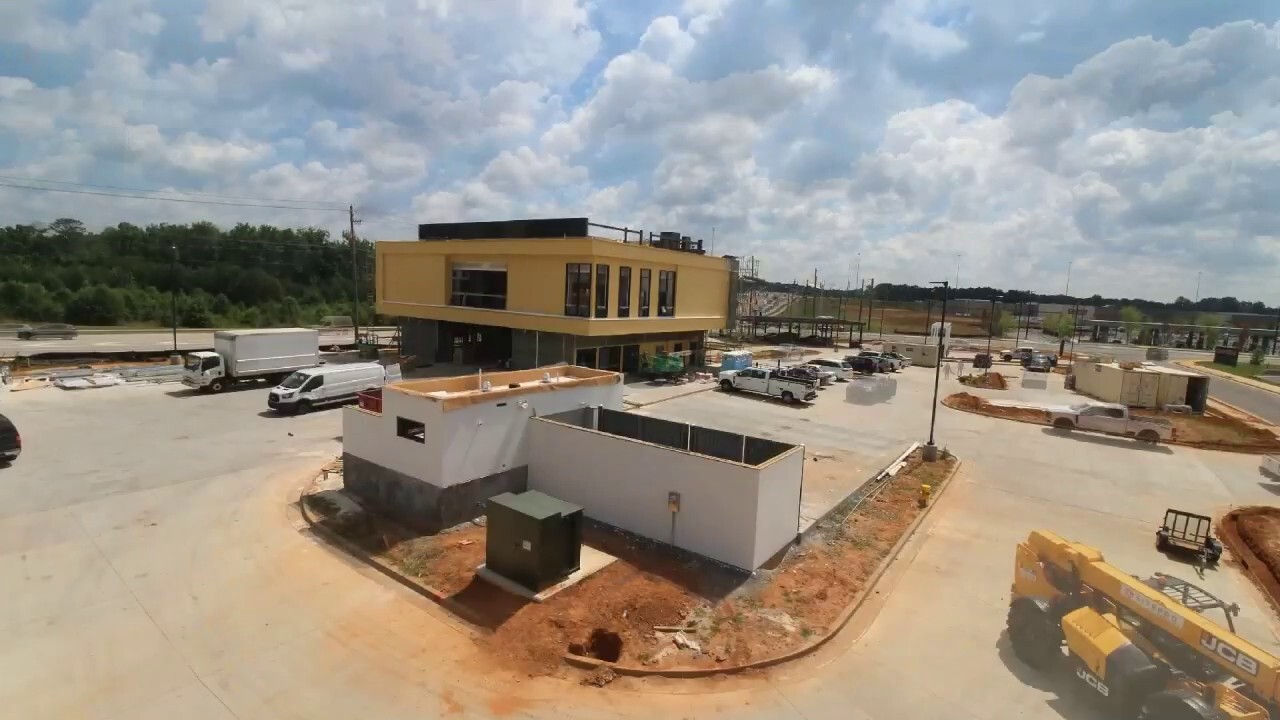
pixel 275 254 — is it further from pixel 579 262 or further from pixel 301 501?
pixel 301 501

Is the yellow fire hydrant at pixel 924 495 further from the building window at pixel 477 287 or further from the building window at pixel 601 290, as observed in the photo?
the building window at pixel 477 287

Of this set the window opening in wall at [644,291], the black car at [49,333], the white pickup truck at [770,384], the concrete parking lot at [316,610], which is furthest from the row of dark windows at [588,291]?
the black car at [49,333]

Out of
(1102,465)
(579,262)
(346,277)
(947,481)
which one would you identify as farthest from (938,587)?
(346,277)

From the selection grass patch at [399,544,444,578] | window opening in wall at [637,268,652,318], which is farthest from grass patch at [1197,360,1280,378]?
grass patch at [399,544,444,578]

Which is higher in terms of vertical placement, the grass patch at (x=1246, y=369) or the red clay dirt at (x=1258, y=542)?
the grass patch at (x=1246, y=369)

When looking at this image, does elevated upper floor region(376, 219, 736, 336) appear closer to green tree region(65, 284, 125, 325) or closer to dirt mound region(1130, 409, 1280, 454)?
dirt mound region(1130, 409, 1280, 454)

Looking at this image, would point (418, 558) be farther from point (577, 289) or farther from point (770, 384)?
point (770, 384)

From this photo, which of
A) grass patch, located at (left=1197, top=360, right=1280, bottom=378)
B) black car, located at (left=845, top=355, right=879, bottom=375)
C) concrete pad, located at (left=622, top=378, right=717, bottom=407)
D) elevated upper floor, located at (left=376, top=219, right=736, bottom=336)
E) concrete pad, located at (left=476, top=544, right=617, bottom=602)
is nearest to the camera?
concrete pad, located at (left=476, top=544, right=617, bottom=602)
